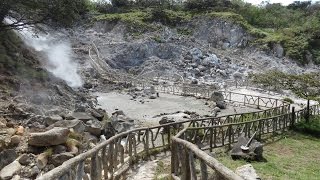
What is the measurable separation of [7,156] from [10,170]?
2.48 feet

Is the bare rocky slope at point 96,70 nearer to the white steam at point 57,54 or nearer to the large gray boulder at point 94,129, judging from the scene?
the large gray boulder at point 94,129

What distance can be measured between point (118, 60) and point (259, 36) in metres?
22.8

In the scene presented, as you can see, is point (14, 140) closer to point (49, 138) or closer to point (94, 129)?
point (49, 138)

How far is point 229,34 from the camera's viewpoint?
207ft

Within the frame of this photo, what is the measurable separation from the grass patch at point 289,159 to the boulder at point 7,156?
645cm

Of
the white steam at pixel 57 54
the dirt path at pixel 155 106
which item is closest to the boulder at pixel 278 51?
the dirt path at pixel 155 106

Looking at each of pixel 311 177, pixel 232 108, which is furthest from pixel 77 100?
pixel 311 177

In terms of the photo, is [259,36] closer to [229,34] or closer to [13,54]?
[229,34]

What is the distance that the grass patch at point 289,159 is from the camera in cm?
1200

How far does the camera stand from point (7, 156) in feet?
34.9

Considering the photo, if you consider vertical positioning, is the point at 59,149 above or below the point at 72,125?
below

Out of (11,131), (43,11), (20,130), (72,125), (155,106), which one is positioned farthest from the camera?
(155,106)

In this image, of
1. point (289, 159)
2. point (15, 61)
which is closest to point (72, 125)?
point (289, 159)

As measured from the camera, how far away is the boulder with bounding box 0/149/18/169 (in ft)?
34.5
